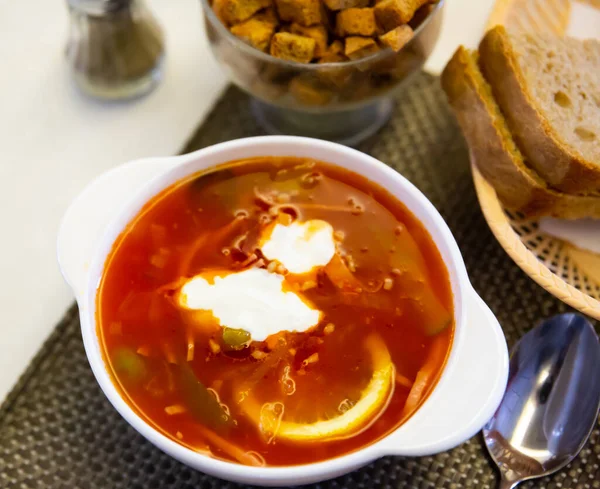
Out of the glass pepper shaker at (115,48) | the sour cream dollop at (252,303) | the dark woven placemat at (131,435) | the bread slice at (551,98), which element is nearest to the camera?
the sour cream dollop at (252,303)

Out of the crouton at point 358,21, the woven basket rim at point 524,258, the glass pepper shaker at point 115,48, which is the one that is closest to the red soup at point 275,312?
the woven basket rim at point 524,258

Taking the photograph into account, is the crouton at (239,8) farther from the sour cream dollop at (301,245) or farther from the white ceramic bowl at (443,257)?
the sour cream dollop at (301,245)

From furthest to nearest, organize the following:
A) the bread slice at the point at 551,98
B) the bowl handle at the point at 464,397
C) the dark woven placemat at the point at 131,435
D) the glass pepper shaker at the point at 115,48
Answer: the glass pepper shaker at the point at 115,48
the bread slice at the point at 551,98
the dark woven placemat at the point at 131,435
the bowl handle at the point at 464,397

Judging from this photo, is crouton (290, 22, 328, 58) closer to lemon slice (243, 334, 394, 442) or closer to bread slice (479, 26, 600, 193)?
bread slice (479, 26, 600, 193)

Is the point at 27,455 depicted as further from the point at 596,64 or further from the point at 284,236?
the point at 596,64

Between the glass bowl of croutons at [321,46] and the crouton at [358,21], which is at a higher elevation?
the crouton at [358,21]

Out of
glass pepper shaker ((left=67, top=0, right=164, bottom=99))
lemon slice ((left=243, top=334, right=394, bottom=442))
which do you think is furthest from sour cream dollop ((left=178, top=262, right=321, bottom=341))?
glass pepper shaker ((left=67, top=0, right=164, bottom=99))
